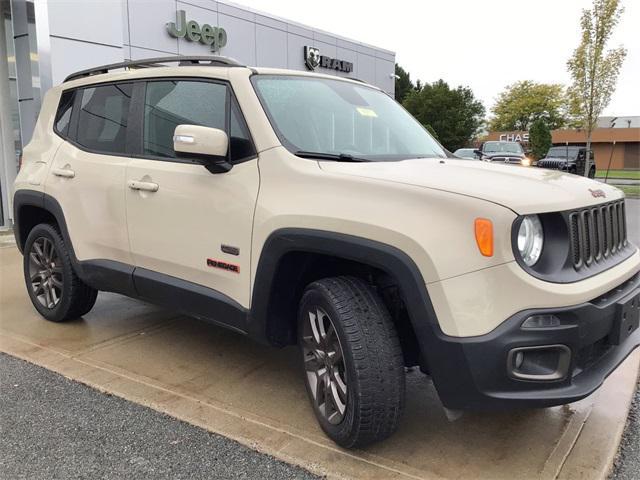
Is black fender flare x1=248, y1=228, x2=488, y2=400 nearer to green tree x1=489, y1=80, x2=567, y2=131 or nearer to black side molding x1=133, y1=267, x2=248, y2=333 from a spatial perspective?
black side molding x1=133, y1=267, x2=248, y2=333

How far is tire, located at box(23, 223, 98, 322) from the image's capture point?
14.7 feet

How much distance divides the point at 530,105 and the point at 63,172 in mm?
67452

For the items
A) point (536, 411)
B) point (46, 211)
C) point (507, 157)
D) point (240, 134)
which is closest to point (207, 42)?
point (507, 157)

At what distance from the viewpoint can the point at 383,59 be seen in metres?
26.4

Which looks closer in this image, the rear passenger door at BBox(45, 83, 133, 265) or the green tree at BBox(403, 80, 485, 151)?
the rear passenger door at BBox(45, 83, 133, 265)

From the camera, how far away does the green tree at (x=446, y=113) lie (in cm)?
4850

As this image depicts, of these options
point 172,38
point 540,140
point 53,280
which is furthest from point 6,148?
point 540,140

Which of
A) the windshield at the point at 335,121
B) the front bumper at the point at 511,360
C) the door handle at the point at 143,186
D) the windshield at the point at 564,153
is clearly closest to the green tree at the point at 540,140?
the windshield at the point at 564,153

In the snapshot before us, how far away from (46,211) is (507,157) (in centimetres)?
1801

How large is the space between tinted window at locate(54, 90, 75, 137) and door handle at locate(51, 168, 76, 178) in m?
0.32

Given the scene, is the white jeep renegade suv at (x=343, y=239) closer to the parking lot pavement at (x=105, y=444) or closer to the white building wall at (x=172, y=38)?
the parking lot pavement at (x=105, y=444)

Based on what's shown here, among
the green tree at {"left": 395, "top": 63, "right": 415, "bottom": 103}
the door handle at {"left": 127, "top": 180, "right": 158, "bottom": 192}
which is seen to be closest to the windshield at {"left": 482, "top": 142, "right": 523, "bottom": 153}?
the door handle at {"left": 127, "top": 180, "right": 158, "bottom": 192}

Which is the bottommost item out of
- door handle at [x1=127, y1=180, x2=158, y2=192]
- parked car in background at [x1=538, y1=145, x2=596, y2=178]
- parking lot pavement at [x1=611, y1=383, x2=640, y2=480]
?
parking lot pavement at [x1=611, y1=383, x2=640, y2=480]

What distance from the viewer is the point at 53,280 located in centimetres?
466
